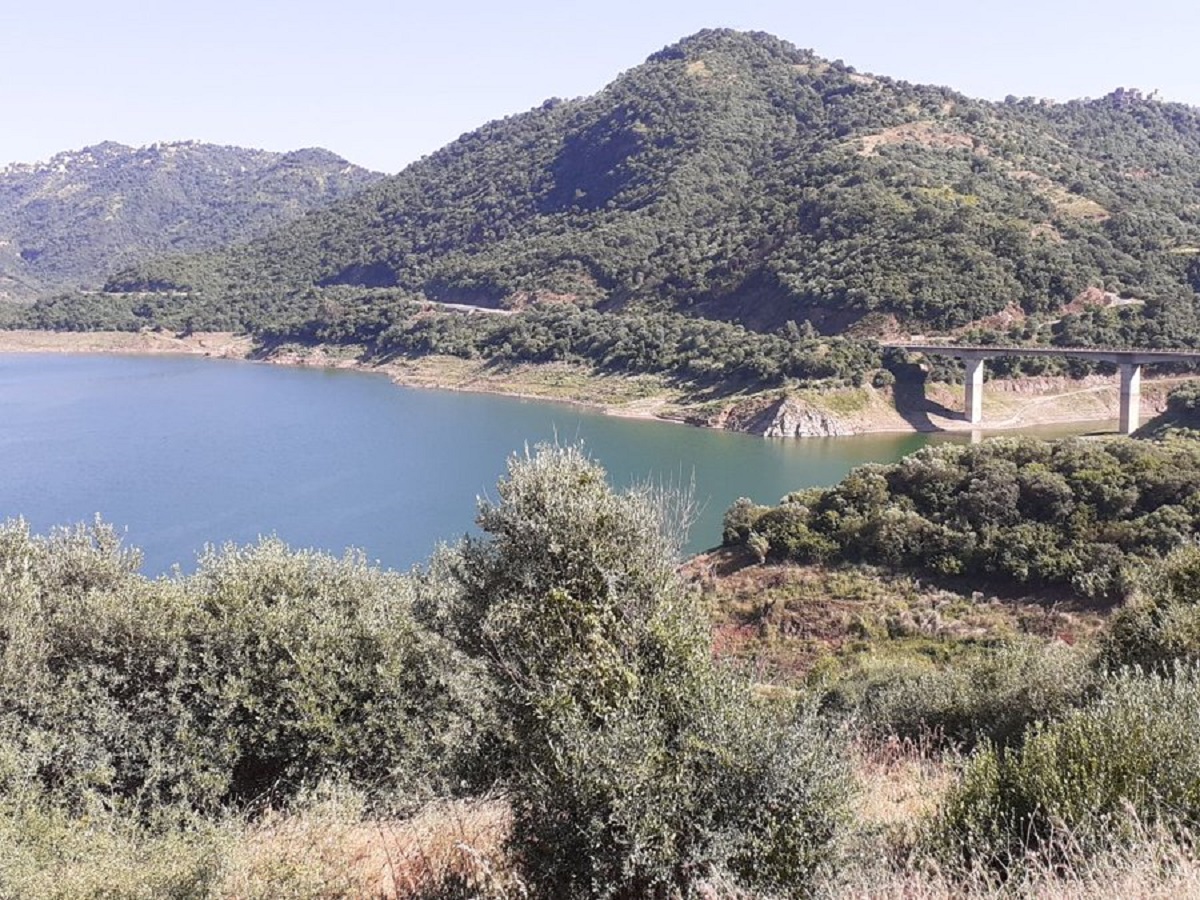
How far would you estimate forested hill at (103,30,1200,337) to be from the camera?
233 feet

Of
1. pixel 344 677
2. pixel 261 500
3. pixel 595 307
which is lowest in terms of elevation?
pixel 261 500

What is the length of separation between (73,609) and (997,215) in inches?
3115

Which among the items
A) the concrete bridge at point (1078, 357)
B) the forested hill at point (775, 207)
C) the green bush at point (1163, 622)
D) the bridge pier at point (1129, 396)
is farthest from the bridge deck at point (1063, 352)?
the green bush at point (1163, 622)

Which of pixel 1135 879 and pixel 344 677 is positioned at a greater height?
pixel 1135 879

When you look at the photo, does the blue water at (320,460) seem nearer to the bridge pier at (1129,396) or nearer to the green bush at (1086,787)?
the bridge pier at (1129,396)

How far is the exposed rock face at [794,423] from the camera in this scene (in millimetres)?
57156

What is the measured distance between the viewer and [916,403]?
62094mm

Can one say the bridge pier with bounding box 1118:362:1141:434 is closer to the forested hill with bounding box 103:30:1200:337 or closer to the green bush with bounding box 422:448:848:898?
the forested hill with bounding box 103:30:1200:337

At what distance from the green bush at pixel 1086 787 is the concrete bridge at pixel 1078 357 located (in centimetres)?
5767

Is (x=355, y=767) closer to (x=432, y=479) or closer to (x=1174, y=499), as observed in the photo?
(x=1174, y=499)

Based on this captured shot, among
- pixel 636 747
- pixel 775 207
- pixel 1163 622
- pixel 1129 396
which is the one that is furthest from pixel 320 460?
pixel 775 207

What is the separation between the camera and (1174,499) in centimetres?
2717

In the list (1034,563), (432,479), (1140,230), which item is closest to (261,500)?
(432,479)

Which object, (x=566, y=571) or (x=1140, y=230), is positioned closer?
(x=566, y=571)
